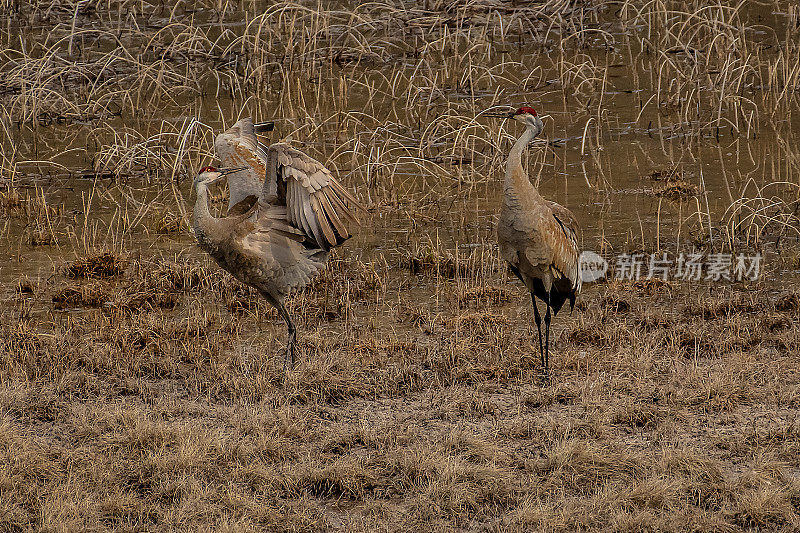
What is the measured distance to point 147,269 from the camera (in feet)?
26.2

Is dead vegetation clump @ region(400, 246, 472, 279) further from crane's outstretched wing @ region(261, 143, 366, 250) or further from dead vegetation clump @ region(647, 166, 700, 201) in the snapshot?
dead vegetation clump @ region(647, 166, 700, 201)

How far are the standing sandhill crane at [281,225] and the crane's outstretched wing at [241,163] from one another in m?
0.30

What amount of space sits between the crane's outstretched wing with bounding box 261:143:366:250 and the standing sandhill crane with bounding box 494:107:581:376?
882 millimetres

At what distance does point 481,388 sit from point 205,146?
5.19 metres

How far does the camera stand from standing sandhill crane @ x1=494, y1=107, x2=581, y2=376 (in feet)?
20.1

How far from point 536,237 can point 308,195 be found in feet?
4.16

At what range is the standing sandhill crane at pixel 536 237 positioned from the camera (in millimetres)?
6141

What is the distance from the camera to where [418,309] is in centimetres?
723

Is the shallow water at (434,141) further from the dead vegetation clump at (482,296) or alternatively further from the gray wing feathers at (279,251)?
the gray wing feathers at (279,251)

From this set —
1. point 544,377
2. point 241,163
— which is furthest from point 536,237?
point 241,163

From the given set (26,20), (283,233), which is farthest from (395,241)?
(26,20)

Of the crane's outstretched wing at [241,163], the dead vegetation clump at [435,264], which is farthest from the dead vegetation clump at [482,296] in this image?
the crane's outstretched wing at [241,163]
